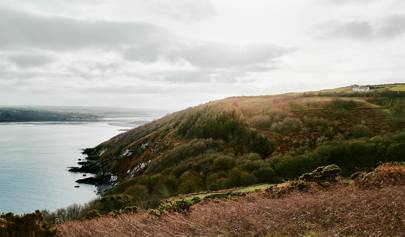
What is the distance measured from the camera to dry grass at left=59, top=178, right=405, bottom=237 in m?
16.4

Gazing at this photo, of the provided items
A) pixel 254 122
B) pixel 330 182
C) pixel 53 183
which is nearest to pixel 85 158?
pixel 53 183

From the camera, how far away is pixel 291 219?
18.8 meters

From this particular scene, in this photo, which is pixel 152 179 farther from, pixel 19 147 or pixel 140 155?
pixel 19 147

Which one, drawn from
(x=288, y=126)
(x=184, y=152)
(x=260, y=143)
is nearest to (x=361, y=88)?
(x=288, y=126)

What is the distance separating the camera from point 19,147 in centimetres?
19425

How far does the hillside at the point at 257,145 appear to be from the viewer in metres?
59.9

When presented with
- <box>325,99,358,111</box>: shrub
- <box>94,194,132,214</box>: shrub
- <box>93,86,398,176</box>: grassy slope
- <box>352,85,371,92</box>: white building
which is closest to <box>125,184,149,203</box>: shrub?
<box>94,194,132,214</box>: shrub

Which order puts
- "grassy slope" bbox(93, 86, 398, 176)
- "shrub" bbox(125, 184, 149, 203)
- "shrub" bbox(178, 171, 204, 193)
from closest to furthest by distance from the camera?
"shrub" bbox(125, 184, 149, 203)
"shrub" bbox(178, 171, 204, 193)
"grassy slope" bbox(93, 86, 398, 176)

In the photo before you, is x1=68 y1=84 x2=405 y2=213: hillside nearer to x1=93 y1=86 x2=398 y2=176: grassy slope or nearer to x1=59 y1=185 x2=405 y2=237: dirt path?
x1=93 y1=86 x2=398 y2=176: grassy slope

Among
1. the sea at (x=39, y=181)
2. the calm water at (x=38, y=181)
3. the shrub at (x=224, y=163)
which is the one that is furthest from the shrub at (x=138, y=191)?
the calm water at (x=38, y=181)

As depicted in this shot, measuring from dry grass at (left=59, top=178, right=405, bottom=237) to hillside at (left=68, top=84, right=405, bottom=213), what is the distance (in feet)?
70.0

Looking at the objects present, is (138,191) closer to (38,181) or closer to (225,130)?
(225,130)

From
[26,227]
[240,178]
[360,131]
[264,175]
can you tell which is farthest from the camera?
[360,131]

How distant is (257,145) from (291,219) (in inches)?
2567
